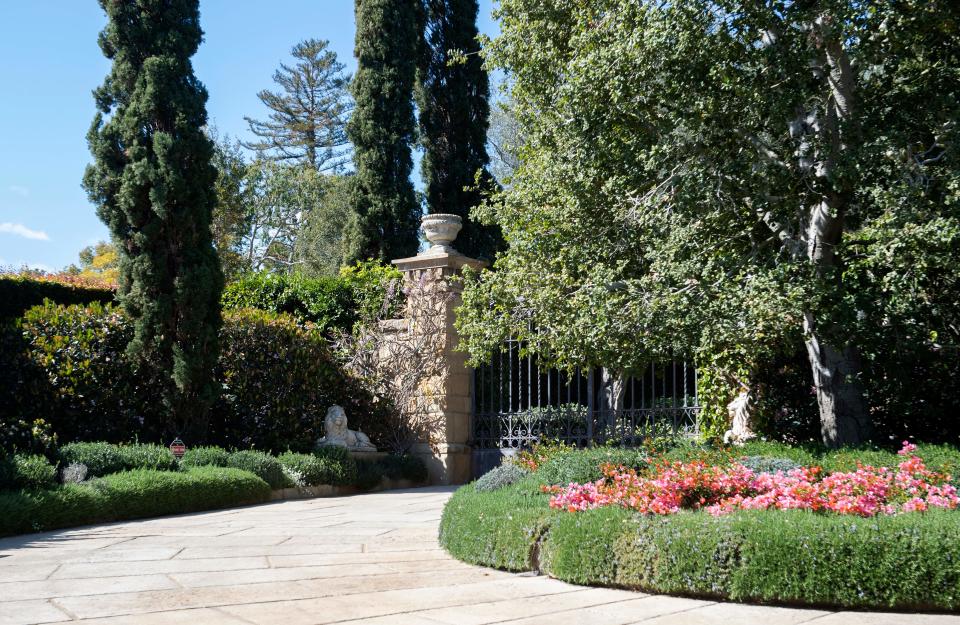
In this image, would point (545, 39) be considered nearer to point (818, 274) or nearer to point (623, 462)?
point (818, 274)

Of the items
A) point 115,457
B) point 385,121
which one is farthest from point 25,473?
point 385,121

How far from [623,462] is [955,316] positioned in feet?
11.1

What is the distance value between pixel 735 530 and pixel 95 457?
617 cm

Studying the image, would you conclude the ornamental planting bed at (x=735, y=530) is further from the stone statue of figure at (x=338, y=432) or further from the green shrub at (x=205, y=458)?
the stone statue of figure at (x=338, y=432)

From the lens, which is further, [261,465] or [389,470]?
[389,470]

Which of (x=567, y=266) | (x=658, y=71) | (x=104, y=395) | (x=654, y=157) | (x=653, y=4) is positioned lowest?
(x=104, y=395)

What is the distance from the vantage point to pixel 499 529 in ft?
16.5

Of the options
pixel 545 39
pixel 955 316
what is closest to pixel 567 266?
pixel 545 39

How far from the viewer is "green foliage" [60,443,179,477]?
302 inches

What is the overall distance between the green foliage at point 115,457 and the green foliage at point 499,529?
3780 millimetres

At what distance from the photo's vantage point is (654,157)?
736 cm

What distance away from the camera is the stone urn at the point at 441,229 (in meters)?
11.4

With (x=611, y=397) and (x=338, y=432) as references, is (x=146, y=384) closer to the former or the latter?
(x=338, y=432)

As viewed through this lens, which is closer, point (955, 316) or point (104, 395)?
point (955, 316)
